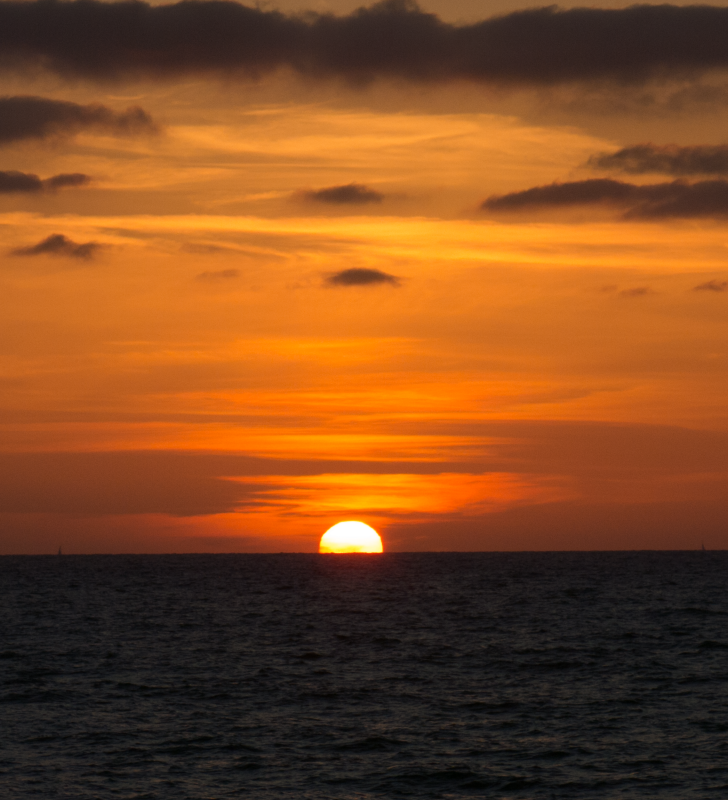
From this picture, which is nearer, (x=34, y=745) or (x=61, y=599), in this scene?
(x=34, y=745)

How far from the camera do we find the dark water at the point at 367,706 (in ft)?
109

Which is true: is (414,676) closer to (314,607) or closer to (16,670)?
(16,670)

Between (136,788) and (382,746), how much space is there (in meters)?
9.50

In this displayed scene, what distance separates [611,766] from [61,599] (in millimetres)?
101632

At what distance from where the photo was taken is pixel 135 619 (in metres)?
91.1

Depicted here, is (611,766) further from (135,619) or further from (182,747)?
(135,619)

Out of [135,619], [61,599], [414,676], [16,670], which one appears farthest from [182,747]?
[61,599]

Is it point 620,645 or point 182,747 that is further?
point 620,645

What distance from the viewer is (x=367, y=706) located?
1799 inches

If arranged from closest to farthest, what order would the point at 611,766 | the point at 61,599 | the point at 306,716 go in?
the point at 611,766 → the point at 306,716 → the point at 61,599

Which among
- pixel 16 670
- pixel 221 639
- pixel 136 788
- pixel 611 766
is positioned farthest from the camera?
pixel 221 639

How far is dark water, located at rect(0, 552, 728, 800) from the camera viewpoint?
33375 millimetres

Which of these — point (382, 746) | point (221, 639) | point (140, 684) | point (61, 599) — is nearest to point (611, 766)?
point (382, 746)

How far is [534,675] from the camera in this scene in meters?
54.2
